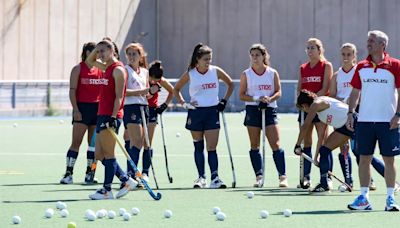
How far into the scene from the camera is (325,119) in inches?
578

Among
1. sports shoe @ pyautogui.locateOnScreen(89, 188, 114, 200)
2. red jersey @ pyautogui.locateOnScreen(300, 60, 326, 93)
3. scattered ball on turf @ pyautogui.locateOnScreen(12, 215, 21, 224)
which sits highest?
red jersey @ pyautogui.locateOnScreen(300, 60, 326, 93)

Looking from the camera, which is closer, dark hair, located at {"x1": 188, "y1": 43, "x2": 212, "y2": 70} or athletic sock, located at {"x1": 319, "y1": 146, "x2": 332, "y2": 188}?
athletic sock, located at {"x1": 319, "y1": 146, "x2": 332, "y2": 188}

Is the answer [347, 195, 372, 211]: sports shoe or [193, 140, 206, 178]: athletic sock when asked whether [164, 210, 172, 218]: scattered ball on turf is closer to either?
[347, 195, 372, 211]: sports shoe

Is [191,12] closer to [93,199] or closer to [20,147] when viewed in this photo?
[20,147]

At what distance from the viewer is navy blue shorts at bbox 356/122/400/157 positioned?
41.4 ft

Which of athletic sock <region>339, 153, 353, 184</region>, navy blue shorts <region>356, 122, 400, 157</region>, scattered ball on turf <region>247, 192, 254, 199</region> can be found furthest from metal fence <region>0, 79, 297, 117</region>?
navy blue shorts <region>356, 122, 400, 157</region>

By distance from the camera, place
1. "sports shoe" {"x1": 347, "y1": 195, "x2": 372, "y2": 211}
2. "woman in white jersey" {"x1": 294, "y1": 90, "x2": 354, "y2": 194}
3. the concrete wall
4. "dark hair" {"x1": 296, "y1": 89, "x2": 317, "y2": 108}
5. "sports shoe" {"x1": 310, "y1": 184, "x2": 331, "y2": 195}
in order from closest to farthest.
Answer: "sports shoe" {"x1": 347, "y1": 195, "x2": 372, "y2": 211}, "woman in white jersey" {"x1": 294, "y1": 90, "x2": 354, "y2": 194}, "dark hair" {"x1": 296, "y1": 89, "x2": 317, "y2": 108}, "sports shoe" {"x1": 310, "y1": 184, "x2": 331, "y2": 195}, the concrete wall

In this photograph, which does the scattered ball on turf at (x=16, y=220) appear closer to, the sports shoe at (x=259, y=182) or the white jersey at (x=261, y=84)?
the sports shoe at (x=259, y=182)

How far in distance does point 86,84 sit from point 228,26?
99.3 ft

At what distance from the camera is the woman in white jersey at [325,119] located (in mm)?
14555

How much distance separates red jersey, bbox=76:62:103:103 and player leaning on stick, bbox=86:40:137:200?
7.43 ft

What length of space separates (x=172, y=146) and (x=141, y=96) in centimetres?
793

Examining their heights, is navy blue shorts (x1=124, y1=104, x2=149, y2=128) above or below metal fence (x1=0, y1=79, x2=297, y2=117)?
above

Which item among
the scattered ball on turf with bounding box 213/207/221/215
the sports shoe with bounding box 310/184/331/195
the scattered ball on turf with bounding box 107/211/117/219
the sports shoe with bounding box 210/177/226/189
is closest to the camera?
the scattered ball on turf with bounding box 107/211/117/219
